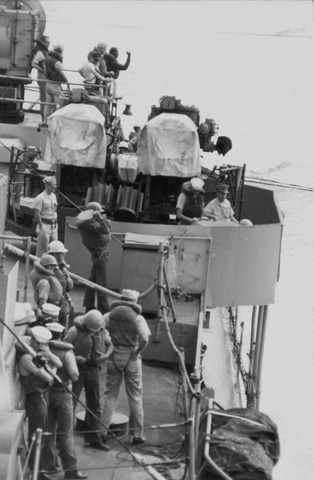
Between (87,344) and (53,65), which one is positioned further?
(53,65)

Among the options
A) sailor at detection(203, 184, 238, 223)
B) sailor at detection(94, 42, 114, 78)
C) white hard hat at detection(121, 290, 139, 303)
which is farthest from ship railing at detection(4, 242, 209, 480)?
sailor at detection(94, 42, 114, 78)

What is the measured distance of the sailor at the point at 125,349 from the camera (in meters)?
15.1

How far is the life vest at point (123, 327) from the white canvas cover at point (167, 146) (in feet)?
21.3

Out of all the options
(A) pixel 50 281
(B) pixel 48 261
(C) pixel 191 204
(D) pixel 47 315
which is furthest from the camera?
(C) pixel 191 204

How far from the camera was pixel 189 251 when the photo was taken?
20.0m

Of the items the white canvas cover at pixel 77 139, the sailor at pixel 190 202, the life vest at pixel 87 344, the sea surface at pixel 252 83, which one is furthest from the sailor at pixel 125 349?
the sea surface at pixel 252 83

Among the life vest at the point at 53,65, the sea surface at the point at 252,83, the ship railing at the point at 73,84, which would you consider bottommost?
the sea surface at the point at 252,83

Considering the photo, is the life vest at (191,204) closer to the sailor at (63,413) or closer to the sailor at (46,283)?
the sailor at (46,283)

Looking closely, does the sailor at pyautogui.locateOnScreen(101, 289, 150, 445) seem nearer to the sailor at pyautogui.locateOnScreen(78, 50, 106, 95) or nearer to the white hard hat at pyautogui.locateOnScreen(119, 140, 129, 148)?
the white hard hat at pyautogui.locateOnScreen(119, 140, 129, 148)

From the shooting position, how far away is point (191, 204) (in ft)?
67.4

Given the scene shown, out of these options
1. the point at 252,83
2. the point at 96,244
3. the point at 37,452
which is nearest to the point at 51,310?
the point at 37,452

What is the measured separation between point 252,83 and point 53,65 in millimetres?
47349

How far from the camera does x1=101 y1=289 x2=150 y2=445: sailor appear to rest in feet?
49.4

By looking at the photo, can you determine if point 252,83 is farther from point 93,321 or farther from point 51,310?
point 93,321
